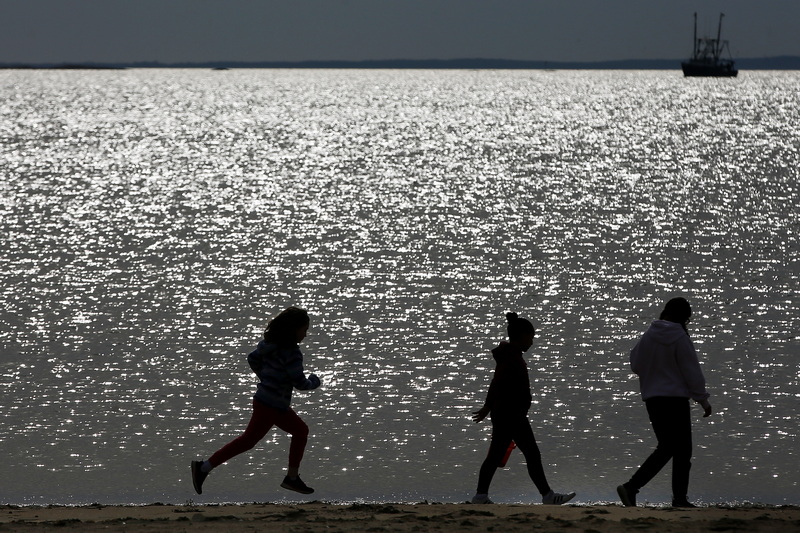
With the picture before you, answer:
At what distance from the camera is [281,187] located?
49.7 meters

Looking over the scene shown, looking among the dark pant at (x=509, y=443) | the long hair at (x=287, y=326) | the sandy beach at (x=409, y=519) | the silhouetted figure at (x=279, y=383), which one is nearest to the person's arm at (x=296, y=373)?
the silhouetted figure at (x=279, y=383)

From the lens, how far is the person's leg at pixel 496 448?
8.80 meters

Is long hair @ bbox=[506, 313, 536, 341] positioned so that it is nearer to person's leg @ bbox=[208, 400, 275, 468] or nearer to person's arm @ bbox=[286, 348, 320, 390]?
person's arm @ bbox=[286, 348, 320, 390]

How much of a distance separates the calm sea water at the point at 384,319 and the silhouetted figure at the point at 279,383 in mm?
1786

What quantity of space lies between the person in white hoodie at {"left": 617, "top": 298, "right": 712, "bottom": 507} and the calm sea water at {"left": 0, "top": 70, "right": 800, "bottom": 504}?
2.00 metres

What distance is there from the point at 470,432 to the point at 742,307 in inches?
356

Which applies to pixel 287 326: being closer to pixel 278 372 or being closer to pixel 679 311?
pixel 278 372

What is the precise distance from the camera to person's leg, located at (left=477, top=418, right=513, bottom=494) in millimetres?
8805

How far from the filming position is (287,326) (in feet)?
27.1

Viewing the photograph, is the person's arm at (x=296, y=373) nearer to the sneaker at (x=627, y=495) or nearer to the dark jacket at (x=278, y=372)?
the dark jacket at (x=278, y=372)

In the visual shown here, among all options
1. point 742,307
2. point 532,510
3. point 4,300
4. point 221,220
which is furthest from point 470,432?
point 221,220

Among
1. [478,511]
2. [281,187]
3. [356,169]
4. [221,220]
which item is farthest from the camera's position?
[356,169]

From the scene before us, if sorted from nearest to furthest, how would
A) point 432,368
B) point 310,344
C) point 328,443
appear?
point 328,443, point 432,368, point 310,344

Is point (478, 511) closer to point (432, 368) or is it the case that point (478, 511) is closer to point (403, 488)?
point (403, 488)
